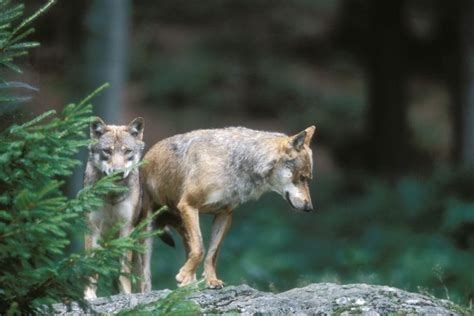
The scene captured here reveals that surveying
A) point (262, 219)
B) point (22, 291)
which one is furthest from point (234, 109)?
point (22, 291)

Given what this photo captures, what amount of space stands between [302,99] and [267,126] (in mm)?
2132

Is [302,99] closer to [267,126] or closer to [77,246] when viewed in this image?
[267,126]

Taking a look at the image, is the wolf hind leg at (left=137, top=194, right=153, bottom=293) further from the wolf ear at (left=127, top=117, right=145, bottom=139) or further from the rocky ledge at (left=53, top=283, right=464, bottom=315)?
the rocky ledge at (left=53, top=283, right=464, bottom=315)

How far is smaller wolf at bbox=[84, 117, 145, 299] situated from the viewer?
8.72 meters

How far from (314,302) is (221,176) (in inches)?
61.6

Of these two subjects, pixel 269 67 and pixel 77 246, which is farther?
pixel 269 67

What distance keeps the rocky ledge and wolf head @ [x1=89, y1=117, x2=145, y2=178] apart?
3.77 feet

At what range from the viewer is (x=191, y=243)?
8859mm

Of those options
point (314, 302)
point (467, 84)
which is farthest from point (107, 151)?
point (467, 84)

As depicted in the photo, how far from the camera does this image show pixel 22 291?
238 inches

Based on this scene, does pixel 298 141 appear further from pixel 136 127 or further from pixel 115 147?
pixel 115 147

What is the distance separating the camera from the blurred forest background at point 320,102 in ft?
53.9

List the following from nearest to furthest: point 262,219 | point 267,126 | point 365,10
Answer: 1. point 262,219
2. point 365,10
3. point 267,126

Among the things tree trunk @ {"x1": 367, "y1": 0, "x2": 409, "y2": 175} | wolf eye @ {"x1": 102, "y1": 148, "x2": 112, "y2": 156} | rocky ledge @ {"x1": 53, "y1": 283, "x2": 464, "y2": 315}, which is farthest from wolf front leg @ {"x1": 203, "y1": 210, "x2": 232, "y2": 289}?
tree trunk @ {"x1": 367, "y1": 0, "x2": 409, "y2": 175}
